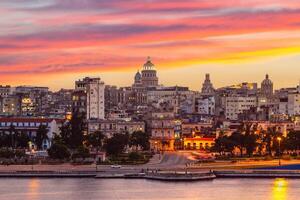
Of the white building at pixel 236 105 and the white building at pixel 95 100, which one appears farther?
the white building at pixel 236 105

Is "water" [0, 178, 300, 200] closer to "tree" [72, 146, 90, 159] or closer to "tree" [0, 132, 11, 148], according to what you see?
"tree" [72, 146, 90, 159]

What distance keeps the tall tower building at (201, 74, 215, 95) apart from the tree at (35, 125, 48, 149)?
95.1 metres

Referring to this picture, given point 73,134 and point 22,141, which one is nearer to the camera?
point 73,134

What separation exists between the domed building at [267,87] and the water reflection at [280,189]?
118803mm

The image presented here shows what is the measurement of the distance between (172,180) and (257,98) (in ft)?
366

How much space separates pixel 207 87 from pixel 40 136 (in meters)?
102

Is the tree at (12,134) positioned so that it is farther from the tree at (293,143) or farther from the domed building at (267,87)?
the domed building at (267,87)

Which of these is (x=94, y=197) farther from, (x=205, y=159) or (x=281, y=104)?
(x=281, y=104)

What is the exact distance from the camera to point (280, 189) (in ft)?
178

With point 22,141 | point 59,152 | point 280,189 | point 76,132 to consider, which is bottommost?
point 280,189

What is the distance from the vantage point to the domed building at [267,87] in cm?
18093

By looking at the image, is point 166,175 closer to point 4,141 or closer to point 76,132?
point 76,132

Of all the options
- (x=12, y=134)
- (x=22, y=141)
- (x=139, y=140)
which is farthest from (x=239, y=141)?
(x=12, y=134)

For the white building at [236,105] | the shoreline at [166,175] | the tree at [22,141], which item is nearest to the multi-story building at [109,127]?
the tree at [22,141]
